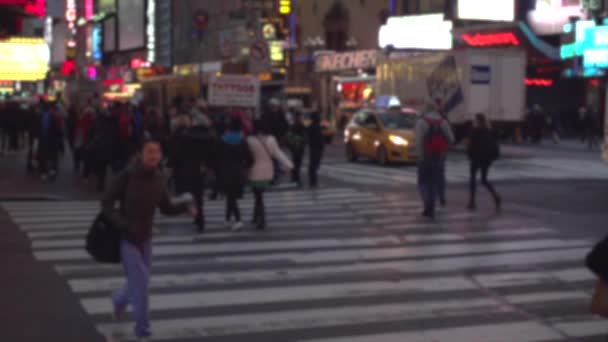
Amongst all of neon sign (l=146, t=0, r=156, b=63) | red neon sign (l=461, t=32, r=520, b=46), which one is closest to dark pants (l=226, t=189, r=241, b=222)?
red neon sign (l=461, t=32, r=520, b=46)

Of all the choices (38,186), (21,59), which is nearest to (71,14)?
(21,59)

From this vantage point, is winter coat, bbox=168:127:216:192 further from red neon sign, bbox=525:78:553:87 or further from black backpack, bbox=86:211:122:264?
red neon sign, bbox=525:78:553:87

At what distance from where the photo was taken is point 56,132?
72.2 feet

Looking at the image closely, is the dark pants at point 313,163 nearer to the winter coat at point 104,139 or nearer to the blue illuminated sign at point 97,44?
the winter coat at point 104,139

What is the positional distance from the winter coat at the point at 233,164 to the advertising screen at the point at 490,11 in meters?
46.3

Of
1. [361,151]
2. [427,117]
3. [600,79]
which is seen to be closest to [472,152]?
[427,117]

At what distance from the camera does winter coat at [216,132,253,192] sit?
1394 cm

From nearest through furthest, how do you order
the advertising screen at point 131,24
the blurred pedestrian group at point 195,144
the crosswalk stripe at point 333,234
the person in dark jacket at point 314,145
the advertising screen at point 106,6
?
the crosswalk stripe at point 333,234 < the blurred pedestrian group at point 195,144 < the person in dark jacket at point 314,145 < the advertising screen at point 131,24 < the advertising screen at point 106,6

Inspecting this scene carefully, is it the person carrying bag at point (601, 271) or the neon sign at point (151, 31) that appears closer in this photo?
the person carrying bag at point (601, 271)

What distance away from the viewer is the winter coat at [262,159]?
14117mm

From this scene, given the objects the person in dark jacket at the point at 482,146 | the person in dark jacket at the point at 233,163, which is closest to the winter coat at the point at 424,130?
the person in dark jacket at the point at 482,146

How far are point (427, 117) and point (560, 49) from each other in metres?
35.1

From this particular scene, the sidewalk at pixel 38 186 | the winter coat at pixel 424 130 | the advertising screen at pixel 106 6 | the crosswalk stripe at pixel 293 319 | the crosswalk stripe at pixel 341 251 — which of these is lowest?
the sidewalk at pixel 38 186

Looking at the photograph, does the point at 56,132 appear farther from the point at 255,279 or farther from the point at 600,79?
the point at 600,79
